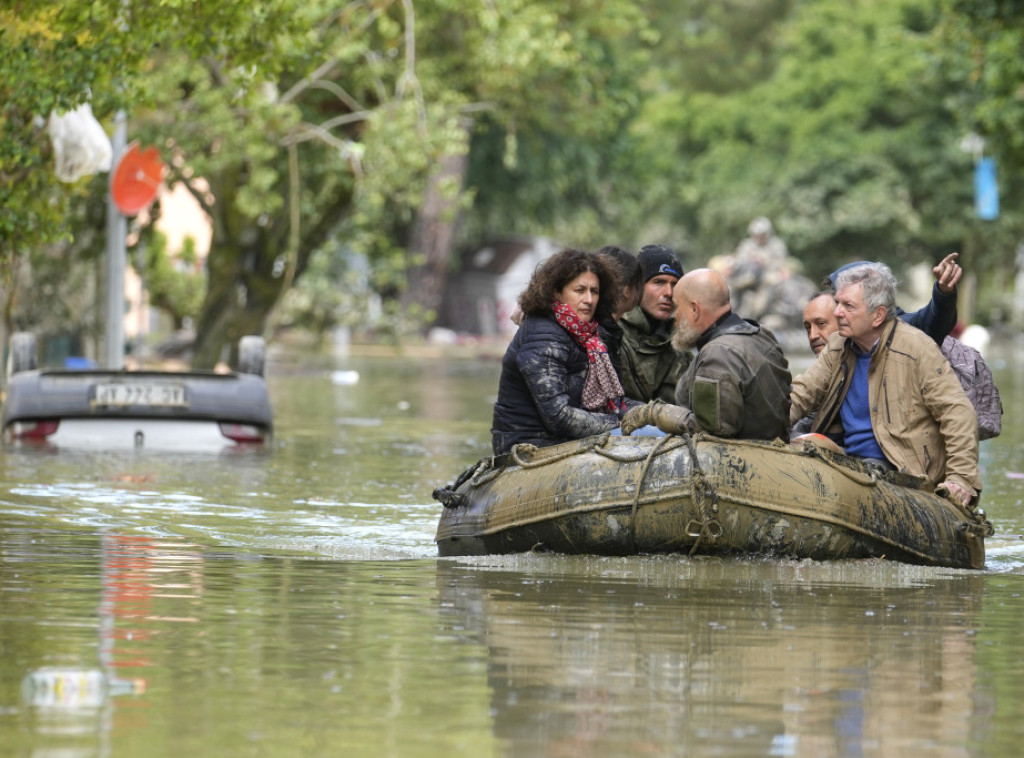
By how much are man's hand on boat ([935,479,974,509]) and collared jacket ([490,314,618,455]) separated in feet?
5.09

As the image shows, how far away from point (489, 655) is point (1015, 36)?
26.5 meters

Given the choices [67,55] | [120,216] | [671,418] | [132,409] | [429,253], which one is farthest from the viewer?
[429,253]

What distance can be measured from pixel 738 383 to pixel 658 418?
1.52 ft

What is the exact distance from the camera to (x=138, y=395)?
57.5 feet

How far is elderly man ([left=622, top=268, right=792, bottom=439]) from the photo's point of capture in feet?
31.6

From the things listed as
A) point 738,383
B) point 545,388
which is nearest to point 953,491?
point 738,383

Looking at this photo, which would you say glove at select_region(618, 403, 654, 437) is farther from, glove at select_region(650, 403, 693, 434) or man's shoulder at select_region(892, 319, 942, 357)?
man's shoulder at select_region(892, 319, 942, 357)

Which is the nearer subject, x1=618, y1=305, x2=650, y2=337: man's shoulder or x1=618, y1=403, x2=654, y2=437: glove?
x1=618, y1=403, x2=654, y2=437: glove

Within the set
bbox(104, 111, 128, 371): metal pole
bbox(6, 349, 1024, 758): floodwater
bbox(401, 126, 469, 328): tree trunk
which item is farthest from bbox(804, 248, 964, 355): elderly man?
bbox(401, 126, 469, 328): tree trunk

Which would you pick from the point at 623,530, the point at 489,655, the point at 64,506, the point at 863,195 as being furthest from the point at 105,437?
the point at 863,195

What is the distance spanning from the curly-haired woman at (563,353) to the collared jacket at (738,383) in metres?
0.62

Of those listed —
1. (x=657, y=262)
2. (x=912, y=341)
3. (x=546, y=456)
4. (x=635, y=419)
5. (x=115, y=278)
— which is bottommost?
(x=546, y=456)

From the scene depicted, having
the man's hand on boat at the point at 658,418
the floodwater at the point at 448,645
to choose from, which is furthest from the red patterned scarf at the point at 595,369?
the floodwater at the point at 448,645

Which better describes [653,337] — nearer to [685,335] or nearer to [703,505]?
[685,335]
